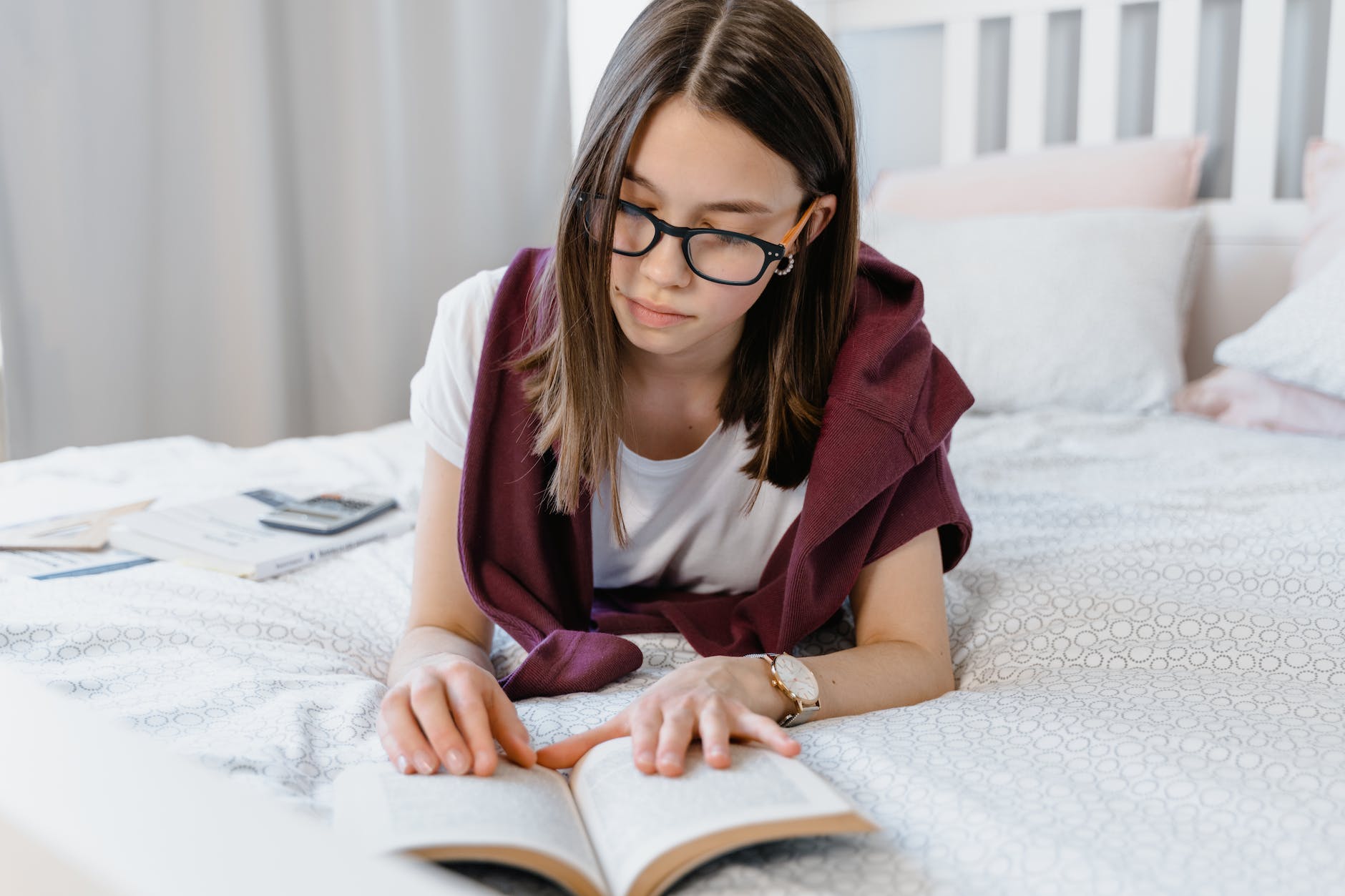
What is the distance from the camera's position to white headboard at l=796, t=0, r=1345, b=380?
2121 mm

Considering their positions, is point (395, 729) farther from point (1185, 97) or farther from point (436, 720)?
point (1185, 97)

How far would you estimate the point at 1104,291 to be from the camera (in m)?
1.93

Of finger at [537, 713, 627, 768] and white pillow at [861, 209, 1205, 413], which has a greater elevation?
white pillow at [861, 209, 1205, 413]

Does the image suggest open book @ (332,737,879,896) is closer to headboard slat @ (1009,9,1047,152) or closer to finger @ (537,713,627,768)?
finger @ (537,713,627,768)

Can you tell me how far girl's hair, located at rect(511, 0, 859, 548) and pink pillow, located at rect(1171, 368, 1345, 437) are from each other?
103cm

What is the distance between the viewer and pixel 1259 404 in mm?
1802

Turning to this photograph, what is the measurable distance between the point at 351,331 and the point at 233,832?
2183 millimetres

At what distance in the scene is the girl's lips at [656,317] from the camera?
0.93 meters

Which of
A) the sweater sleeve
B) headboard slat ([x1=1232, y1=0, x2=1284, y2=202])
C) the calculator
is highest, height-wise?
headboard slat ([x1=1232, y1=0, x2=1284, y2=202])

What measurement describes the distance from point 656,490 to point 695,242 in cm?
27

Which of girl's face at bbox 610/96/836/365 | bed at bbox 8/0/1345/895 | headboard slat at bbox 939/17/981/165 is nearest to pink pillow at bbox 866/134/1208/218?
headboard slat at bbox 939/17/981/165

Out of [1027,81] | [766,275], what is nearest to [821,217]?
[766,275]

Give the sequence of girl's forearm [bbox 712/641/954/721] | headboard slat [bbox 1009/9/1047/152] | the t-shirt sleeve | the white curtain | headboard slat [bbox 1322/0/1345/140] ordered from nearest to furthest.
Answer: girl's forearm [bbox 712/641/954/721] → the t-shirt sleeve → the white curtain → headboard slat [bbox 1322/0/1345/140] → headboard slat [bbox 1009/9/1047/152]

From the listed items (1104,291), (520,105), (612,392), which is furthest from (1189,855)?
(520,105)
